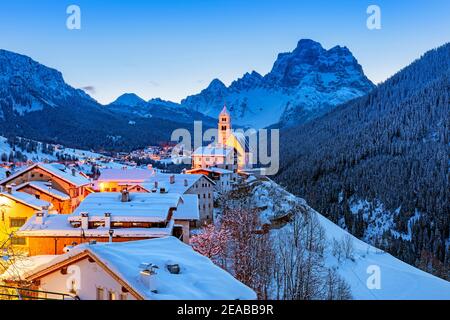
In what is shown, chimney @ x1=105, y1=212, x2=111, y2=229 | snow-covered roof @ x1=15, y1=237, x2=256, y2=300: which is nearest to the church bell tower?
chimney @ x1=105, y1=212, x2=111, y2=229

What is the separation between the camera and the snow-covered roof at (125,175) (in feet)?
221

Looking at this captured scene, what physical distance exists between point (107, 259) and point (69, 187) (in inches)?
1346

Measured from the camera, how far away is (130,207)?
33188mm

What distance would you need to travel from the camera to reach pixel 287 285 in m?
35.4

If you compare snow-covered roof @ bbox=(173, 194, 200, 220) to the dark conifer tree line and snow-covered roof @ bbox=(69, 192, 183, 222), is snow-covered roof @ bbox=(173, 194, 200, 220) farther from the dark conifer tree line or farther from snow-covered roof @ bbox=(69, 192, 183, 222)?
the dark conifer tree line

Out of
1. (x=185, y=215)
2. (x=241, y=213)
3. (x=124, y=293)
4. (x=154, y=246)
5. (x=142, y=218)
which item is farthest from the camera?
(x=241, y=213)

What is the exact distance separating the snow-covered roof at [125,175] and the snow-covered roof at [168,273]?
158ft

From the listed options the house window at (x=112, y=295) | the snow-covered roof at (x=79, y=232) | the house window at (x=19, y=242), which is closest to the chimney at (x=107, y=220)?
the snow-covered roof at (x=79, y=232)

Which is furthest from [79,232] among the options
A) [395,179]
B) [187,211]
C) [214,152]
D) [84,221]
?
[395,179]

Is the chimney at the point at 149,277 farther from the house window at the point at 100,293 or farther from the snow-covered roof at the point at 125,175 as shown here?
the snow-covered roof at the point at 125,175
